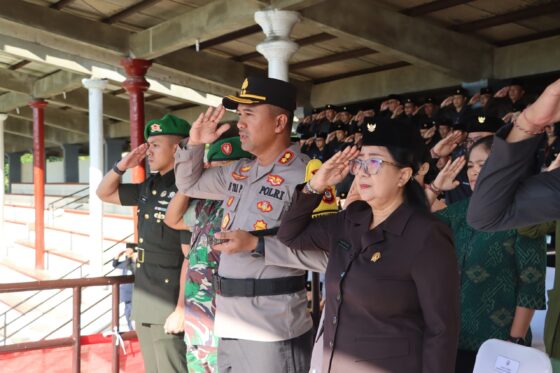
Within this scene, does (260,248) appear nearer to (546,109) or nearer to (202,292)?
(202,292)

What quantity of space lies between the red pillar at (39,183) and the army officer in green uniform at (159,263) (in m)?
11.5

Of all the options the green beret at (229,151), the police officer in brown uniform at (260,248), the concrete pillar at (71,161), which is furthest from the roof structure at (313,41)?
the concrete pillar at (71,161)

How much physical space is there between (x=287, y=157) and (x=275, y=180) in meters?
0.10

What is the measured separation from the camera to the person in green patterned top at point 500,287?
2182mm

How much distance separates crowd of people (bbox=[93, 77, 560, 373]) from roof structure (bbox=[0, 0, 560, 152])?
384 cm

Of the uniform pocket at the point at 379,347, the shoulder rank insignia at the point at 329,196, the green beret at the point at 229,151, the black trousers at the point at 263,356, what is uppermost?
the green beret at the point at 229,151

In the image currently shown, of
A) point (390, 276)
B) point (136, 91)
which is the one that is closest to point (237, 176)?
point (390, 276)

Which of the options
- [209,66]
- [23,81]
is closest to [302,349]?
[209,66]

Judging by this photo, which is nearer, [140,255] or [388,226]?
[388,226]

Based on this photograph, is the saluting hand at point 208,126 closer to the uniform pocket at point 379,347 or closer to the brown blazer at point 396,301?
the brown blazer at point 396,301

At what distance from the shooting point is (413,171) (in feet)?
6.01

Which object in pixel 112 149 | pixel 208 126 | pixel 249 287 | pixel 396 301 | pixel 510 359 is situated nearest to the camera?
pixel 510 359

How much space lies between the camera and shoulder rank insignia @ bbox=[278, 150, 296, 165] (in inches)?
93.7

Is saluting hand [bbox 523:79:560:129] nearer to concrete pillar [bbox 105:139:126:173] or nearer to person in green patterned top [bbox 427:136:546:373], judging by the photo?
person in green patterned top [bbox 427:136:546:373]
